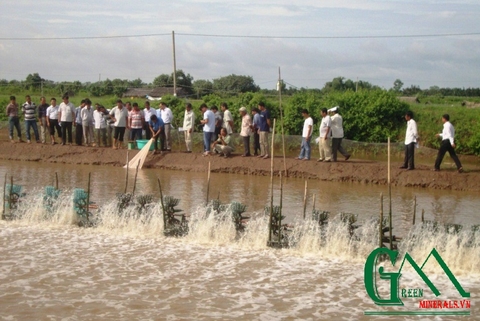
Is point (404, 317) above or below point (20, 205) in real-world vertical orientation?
below

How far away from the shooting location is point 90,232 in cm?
1251

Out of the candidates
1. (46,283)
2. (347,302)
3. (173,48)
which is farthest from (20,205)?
(173,48)

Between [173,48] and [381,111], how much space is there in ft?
37.3

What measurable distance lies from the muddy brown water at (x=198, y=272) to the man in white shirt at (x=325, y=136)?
428 centimetres

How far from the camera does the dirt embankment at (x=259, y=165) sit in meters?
17.2

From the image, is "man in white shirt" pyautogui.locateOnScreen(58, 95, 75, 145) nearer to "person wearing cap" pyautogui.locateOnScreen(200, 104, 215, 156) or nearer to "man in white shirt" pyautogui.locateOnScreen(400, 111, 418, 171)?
"person wearing cap" pyautogui.locateOnScreen(200, 104, 215, 156)

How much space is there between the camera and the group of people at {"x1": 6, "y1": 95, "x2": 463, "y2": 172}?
719 inches

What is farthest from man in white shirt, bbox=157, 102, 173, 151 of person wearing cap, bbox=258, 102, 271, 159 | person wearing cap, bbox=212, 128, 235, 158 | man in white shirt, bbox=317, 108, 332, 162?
man in white shirt, bbox=317, 108, 332, 162

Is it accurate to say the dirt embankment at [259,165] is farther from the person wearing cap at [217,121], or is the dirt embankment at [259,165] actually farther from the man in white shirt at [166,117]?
the person wearing cap at [217,121]

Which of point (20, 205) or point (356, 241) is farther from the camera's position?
point (20, 205)

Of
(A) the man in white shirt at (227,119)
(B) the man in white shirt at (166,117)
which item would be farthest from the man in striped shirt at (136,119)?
(A) the man in white shirt at (227,119)

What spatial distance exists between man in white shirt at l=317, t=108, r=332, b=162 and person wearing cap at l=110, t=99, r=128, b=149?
251 inches

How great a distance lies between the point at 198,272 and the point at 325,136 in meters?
9.25

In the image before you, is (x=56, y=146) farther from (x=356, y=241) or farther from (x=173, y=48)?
(x=356, y=241)
